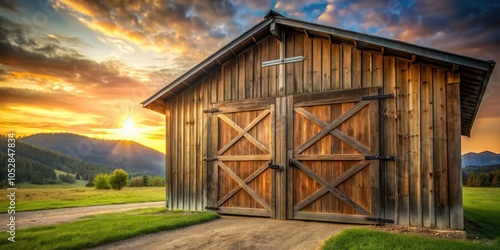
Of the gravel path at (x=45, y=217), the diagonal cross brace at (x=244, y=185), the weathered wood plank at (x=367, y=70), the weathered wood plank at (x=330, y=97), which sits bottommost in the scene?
the gravel path at (x=45, y=217)

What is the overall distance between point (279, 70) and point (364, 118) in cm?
294

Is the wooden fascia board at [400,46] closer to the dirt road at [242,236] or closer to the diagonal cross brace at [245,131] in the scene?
the diagonal cross brace at [245,131]

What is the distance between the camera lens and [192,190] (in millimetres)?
11367

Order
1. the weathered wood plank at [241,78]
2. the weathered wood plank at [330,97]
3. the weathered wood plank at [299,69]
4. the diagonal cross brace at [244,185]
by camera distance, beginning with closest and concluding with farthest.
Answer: the weathered wood plank at [330,97]
the weathered wood plank at [299,69]
the diagonal cross brace at [244,185]
the weathered wood plank at [241,78]

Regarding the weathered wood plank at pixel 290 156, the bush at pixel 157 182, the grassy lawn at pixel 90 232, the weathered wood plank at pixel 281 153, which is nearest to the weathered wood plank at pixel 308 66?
the weathered wood plank at pixel 290 156

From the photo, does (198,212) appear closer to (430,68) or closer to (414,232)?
(414,232)

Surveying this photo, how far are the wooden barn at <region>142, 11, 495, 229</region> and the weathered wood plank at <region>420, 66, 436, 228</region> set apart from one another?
2cm

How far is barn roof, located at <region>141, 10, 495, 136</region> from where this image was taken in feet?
24.9

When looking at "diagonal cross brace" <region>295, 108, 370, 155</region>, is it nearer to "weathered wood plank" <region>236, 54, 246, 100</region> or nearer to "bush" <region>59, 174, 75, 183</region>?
"weathered wood plank" <region>236, 54, 246, 100</region>

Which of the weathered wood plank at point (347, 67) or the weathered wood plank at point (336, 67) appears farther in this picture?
the weathered wood plank at point (336, 67)

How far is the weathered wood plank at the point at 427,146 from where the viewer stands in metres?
7.84

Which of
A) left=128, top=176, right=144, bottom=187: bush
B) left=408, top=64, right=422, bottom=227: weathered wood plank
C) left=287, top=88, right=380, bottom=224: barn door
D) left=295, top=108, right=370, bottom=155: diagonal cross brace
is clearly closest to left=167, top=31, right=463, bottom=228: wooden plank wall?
left=408, top=64, right=422, bottom=227: weathered wood plank

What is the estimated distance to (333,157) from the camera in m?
9.05

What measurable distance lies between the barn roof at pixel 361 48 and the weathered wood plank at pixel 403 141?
459mm
